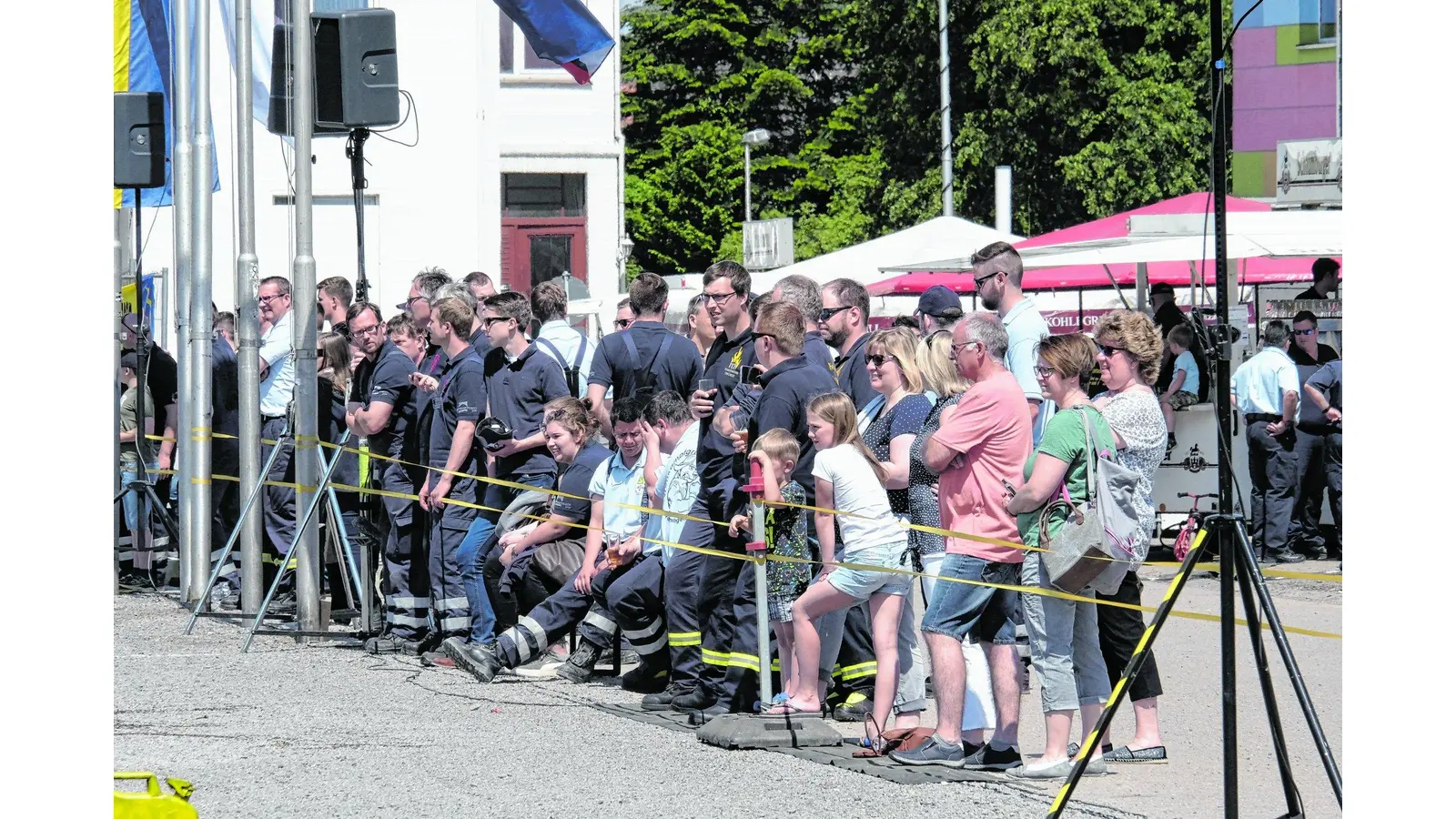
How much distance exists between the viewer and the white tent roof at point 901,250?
76.8 feet

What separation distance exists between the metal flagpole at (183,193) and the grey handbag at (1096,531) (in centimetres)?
794

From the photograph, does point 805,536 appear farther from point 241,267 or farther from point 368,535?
point 241,267

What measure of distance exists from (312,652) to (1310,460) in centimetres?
830

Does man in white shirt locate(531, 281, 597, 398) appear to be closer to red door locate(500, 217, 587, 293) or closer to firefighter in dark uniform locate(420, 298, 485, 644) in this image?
firefighter in dark uniform locate(420, 298, 485, 644)

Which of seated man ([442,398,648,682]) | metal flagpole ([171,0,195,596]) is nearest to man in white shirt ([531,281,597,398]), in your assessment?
seated man ([442,398,648,682])

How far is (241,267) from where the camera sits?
41.8 feet

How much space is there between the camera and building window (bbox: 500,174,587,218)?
1247 inches

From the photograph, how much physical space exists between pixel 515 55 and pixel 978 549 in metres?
24.5

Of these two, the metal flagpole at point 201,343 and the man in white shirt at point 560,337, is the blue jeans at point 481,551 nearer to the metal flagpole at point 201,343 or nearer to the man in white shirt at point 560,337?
the man in white shirt at point 560,337

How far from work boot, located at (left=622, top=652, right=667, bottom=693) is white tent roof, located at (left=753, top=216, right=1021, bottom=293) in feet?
43.3

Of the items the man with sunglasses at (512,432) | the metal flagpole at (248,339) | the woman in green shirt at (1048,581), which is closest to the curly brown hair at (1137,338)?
the woman in green shirt at (1048,581)

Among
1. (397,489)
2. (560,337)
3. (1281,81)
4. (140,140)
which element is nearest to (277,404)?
(140,140)

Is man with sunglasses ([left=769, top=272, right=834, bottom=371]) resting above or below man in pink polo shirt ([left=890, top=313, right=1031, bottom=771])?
above

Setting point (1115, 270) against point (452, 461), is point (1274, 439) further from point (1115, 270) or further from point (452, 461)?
point (1115, 270)
